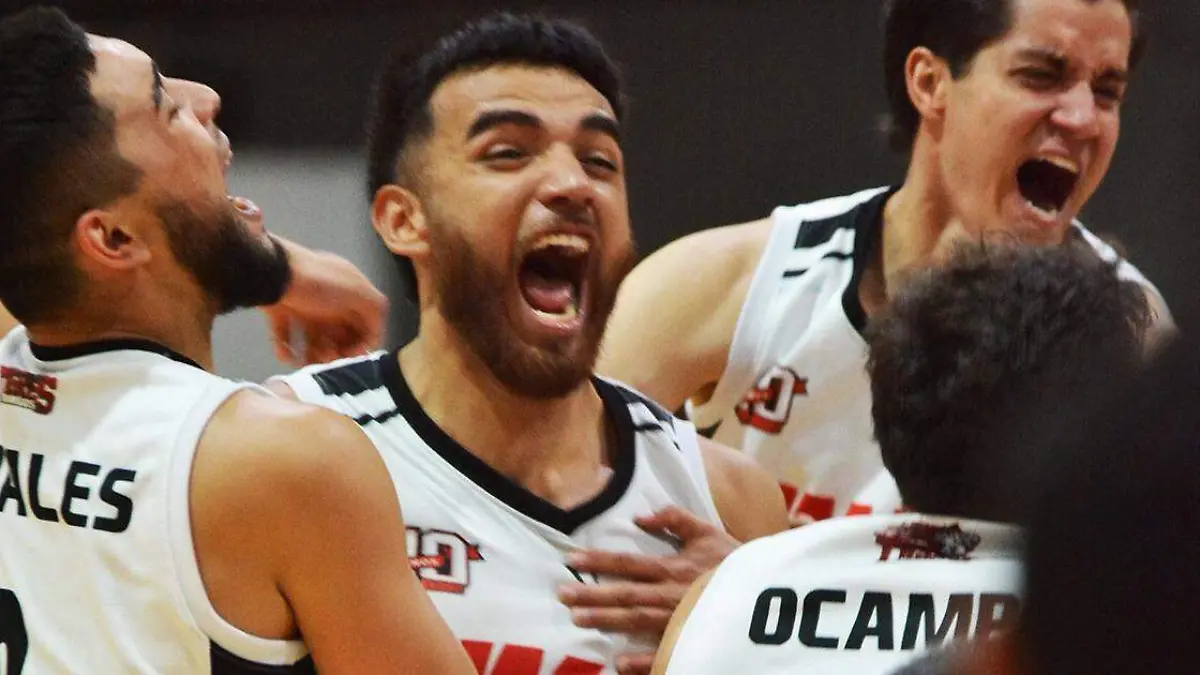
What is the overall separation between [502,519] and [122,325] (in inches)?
19.3

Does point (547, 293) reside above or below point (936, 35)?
below

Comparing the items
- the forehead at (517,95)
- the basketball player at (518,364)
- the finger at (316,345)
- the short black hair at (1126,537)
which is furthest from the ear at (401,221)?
the short black hair at (1126,537)

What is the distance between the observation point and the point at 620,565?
1.87 meters

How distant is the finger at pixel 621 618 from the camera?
1.82 meters

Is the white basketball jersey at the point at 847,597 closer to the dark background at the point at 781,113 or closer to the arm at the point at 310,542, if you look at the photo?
the arm at the point at 310,542

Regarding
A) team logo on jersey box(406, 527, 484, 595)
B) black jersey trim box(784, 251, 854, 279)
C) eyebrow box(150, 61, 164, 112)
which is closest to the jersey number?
team logo on jersey box(406, 527, 484, 595)

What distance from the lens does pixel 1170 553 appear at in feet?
2.09

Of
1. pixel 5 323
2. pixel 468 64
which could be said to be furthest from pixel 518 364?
pixel 5 323

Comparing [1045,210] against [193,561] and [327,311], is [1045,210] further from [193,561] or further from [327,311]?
[193,561]

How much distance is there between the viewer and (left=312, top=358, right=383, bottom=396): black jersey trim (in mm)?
1946

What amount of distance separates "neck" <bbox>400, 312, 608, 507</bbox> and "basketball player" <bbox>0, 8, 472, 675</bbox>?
30cm

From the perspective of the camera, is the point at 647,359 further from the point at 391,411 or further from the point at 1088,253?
the point at 1088,253

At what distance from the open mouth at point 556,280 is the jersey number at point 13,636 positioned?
2.37ft

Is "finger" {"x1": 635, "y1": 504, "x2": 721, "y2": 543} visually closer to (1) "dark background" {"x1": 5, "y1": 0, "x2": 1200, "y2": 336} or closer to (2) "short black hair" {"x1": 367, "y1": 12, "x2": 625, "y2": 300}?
(2) "short black hair" {"x1": 367, "y1": 12, "x2": 625, "y2": 300}
